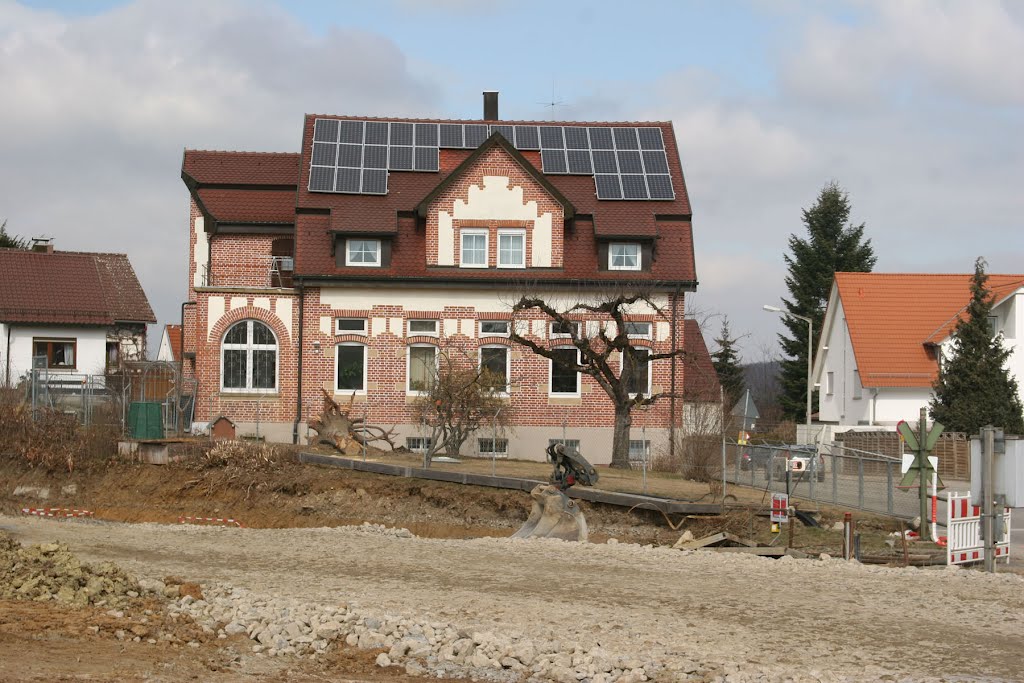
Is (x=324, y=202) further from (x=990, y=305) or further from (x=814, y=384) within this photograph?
(x=814, y=384)

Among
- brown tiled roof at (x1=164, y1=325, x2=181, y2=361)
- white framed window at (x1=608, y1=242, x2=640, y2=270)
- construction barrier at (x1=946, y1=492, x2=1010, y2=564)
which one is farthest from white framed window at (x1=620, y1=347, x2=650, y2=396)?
brown tiled roof at (x1=164, y1=325, x2=181, y2=361)

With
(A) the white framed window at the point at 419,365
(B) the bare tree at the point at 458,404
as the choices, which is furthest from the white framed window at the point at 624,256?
(A) the white framed window at the point at 419,365

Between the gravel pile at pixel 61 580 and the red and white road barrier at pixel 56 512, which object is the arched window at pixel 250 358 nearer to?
the red and white road barrier at pixel 56 512

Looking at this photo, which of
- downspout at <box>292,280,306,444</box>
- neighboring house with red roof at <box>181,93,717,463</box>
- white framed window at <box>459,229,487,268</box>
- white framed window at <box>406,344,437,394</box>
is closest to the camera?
downspout at <box>292,280,306,444</box>

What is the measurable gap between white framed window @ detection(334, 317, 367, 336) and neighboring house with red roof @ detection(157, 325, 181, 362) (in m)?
42.6

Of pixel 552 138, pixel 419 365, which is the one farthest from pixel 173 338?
pixel 419 365

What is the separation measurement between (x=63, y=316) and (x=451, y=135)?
1847 cm

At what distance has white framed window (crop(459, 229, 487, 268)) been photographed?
39.0m

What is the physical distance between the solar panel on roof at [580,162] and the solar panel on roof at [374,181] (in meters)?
6.22

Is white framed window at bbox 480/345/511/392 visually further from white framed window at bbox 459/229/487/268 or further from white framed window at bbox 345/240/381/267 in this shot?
white framed window at bbox 345/240/381/267

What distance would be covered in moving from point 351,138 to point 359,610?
30.3m

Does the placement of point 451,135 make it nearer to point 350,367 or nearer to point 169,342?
point 350,367

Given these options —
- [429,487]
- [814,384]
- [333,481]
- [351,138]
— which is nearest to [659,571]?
[429,487]

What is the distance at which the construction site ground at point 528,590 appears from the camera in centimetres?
1143
